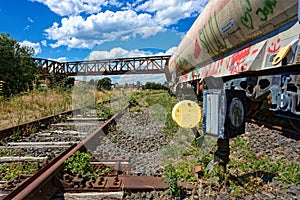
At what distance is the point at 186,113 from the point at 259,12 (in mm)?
1457

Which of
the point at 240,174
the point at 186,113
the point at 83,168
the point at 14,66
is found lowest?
the point at 240,174

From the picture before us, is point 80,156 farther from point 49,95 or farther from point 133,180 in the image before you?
point 49,95

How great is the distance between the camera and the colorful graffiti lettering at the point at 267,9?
252cm

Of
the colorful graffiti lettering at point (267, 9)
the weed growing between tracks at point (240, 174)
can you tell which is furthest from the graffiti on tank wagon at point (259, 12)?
the weed growing between tracks at point (240, 174)

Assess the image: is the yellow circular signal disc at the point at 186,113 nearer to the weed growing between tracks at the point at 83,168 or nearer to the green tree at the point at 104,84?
the weed growing between tracks at the point at 83,168

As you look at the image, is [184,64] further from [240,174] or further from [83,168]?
[83,168]

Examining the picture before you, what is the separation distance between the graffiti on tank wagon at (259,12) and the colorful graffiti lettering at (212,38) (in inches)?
36.4

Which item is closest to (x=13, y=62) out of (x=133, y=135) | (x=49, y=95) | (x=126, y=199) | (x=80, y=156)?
(x=49, y=95)

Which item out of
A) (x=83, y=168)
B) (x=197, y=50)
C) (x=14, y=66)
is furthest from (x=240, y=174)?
(x=14, y=66)

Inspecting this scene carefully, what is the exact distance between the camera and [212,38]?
14.8ft

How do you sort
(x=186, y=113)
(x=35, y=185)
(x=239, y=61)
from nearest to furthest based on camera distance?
(x=35, y=185) < (x=186, y=113) < (x=239, y=61)

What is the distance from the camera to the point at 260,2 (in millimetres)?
2691

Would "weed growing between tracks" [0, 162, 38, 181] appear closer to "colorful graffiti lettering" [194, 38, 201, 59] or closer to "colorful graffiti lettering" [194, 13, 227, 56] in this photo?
"colorful graffiti lettering" [194, 13, 227, 56]

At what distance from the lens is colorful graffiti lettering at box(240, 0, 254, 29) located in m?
2.93
